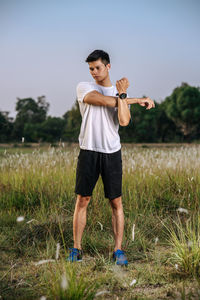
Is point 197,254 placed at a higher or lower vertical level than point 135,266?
higher

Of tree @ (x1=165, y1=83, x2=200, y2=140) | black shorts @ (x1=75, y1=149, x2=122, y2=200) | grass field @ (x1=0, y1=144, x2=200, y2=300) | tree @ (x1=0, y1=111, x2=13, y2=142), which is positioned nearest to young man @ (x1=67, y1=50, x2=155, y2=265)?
black shorts @ (x1=75, y1=149, x2=122, y2=200)

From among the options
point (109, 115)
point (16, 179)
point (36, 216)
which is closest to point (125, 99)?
point (109, 115)

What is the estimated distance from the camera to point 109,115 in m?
3.13

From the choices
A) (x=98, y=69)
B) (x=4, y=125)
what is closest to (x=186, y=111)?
(x=4, y=125)

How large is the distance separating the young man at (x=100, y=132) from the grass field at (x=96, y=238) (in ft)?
0.98

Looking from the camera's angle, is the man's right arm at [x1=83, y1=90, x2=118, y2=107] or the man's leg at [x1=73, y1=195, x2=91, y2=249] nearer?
the man's right arm at [x1=83, y1=90, x2=118, y2=107]

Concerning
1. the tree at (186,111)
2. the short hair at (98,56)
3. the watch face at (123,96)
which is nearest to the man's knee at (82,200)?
the watch face at (123,96)

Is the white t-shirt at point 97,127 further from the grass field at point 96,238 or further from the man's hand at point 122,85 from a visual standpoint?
the grass field at point 96,238

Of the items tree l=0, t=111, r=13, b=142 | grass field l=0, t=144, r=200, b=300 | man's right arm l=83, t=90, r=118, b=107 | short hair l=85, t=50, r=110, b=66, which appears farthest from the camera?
tree l=0, t=111, r=13, b=142

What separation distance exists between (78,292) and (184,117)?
1587 inches

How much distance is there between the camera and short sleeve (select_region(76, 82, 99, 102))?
121 inches

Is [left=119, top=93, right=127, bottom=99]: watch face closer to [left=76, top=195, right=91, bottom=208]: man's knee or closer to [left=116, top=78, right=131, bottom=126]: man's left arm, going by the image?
[left=116, top=78, right=131, bottom=126]: man's left arm

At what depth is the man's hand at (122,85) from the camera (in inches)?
118

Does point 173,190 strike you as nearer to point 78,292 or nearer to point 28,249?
point 28,249
